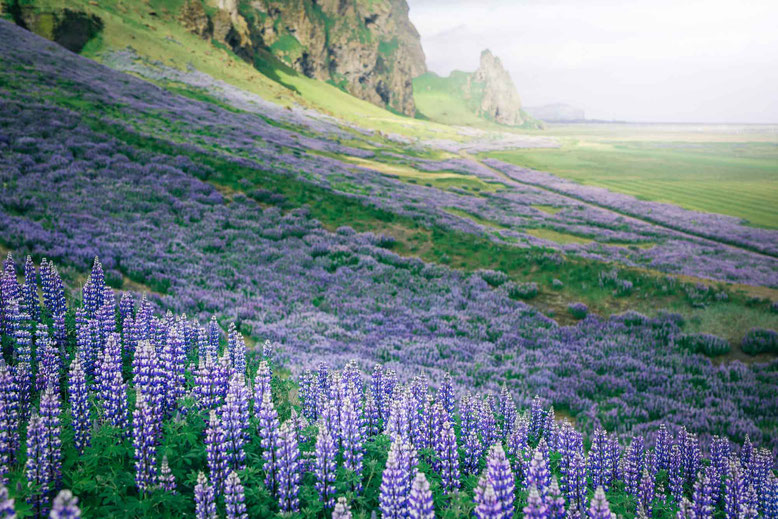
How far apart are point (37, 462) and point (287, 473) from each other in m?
2.12

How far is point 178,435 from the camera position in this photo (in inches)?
173

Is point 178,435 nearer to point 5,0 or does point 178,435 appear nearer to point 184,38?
point 5,0

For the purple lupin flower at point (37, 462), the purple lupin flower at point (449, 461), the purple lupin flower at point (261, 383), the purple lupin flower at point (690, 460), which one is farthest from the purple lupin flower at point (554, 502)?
the purple lupin flower at point (37, 462)

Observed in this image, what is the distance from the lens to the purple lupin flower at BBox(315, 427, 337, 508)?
154 inches

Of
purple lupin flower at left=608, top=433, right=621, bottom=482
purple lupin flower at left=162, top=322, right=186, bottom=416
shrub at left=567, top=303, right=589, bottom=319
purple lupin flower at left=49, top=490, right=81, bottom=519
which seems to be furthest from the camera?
shrub at left=567, top=303, right=589, bottom=319

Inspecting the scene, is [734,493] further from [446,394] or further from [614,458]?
[446,394]

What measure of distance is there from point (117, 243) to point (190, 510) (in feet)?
39.2

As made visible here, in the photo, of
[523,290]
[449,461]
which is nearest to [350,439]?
[449,461]

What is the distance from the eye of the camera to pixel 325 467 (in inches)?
155

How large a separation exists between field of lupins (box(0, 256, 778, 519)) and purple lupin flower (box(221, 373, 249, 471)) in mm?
22

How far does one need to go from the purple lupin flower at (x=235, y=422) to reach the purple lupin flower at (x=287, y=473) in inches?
21.2

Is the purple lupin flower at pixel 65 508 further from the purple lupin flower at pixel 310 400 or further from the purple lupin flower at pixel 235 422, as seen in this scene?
the purple lupin flower at pixel 310 400

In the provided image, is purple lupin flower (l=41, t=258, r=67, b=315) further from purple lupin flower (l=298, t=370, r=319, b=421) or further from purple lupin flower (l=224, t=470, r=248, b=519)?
purple lupin flower (l=224, t=470, r=248, b=519)

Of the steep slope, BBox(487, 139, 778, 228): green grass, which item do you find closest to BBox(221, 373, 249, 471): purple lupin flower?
BBox(487, 139, 778, 228): green grass
